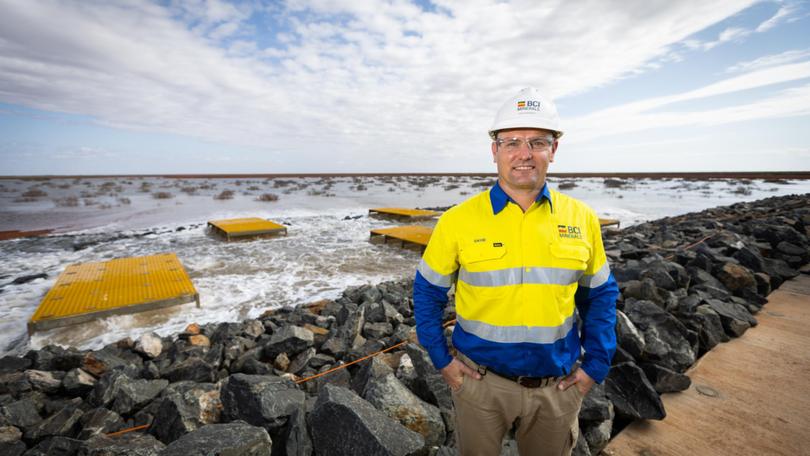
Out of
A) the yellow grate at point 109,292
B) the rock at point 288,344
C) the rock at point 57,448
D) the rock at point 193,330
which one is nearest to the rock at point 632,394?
the rock at point 288,344

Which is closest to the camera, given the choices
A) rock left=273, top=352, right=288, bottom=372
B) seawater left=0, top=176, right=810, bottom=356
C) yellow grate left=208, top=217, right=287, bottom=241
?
rock left=273, top=352, right=288, bottom=372

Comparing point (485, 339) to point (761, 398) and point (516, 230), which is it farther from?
point (761, 398)

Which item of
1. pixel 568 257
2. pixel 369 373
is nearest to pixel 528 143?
pixel 568 257

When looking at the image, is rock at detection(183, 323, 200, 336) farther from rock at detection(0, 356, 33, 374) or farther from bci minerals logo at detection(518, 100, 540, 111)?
bci minerals logo at detection(518, 100, 540, 111)

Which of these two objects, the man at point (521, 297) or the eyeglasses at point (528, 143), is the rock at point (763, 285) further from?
the eyeglasses at point (528, 143)

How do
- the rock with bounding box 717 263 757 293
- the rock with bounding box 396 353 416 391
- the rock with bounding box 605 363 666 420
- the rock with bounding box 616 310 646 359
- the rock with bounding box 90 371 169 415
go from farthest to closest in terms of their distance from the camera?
the rock with bounding box 717 263 757 293, the rock with bounding box 616 310 646 359, the rock with bounding box 90 371 169 415, the rock with bounding box 396 353 416 391, the rock with bounding box 605 363 666 420

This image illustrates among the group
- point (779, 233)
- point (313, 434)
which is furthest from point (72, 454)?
point (779, 233)

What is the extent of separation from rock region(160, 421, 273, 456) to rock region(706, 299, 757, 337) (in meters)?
4.97

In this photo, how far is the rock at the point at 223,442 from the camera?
1970 millimetres

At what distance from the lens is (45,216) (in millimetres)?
21438

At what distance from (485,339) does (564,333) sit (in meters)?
0.42

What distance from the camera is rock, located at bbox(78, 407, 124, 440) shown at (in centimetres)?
291

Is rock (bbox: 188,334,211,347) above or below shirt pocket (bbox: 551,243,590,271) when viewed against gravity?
below

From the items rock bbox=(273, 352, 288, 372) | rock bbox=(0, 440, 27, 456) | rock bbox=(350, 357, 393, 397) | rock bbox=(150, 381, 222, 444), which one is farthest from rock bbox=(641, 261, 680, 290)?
rock bbox=(0, 440, 27, 456)
